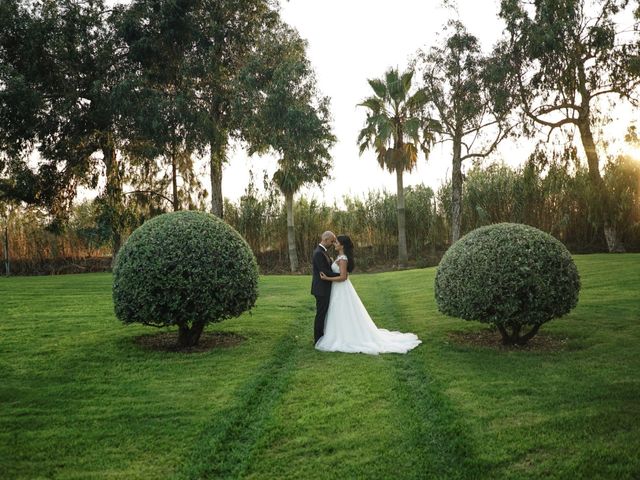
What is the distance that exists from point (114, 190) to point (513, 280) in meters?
22.0

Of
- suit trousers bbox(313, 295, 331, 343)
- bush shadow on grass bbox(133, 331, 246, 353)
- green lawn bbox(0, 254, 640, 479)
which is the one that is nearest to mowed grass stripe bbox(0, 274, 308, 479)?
green lawn bbox(0, 254, 640, 479)

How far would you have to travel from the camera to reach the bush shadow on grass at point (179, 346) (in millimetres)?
9148

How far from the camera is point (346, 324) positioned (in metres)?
9.29

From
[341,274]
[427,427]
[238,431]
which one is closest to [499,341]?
[341,274]

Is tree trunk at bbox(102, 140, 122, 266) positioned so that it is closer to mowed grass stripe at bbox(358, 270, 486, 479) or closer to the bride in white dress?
the bride in white dress

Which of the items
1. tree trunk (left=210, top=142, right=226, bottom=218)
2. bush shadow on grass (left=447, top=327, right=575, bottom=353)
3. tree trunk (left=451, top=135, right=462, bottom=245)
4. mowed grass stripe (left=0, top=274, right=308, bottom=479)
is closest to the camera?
mowed grass stripe (left=0, top=274, right=308, bottom=479)

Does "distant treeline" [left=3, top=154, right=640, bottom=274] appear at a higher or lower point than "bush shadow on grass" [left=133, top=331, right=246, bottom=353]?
higher

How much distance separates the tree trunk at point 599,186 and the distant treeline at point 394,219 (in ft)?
0.77

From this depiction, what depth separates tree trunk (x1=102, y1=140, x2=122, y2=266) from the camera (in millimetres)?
24625

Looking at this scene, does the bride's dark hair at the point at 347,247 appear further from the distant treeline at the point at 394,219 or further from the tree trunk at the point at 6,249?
the tree trunk at the point at 6,249

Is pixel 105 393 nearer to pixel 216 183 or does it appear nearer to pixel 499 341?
pixel 499 341

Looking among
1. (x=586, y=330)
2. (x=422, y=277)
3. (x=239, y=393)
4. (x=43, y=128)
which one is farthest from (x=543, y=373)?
(x=43, y=128)

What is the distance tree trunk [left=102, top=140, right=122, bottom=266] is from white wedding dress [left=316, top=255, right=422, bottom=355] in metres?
18.0

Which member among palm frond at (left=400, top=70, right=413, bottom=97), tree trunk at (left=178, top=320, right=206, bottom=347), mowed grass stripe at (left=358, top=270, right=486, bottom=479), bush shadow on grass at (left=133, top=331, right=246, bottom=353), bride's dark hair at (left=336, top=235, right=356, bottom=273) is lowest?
mowed grass stripe at (left=358, top=270, right=486, bottom=479)
